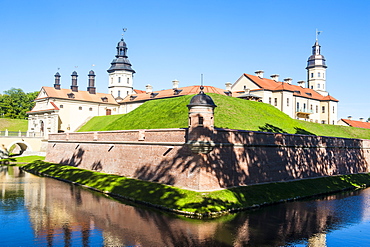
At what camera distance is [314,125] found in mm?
49938

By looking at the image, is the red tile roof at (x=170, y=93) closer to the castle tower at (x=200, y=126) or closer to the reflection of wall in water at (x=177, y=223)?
the castle tower at (x=200, y=126)

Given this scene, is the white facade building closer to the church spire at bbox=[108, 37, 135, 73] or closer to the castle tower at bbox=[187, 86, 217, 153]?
the church spire at bbox=[108, 37, 135, 73]

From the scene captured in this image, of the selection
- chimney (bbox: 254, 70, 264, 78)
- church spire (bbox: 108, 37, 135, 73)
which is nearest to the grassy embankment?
chimney (bbox: 254, 70, 264, 78)

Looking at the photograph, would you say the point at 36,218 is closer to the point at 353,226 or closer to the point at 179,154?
the point at 179,154

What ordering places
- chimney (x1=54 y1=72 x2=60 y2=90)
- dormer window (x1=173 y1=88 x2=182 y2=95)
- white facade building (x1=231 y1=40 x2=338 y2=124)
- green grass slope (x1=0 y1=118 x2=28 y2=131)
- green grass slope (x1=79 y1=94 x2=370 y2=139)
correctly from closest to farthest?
green grass slope (x1=79 y1=94 x2=370 y2=139) → white facade building (x1=231 y1=40 x2=338 y2=124) → dormer window (x1=173 y1=88 x2=182 y2=95) → chimney (x1=54 y1=72 x2=60 y2=90) → green grass slope (x1=0 y1=118 x2=28 y2=131)

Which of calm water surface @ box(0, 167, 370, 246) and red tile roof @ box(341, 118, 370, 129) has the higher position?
red tile roof @ box(341, 118, 370, 129)

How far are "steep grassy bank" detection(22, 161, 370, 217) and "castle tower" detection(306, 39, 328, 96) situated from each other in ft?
147

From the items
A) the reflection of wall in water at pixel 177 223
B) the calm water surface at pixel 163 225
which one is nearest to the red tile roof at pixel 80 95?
the calm water surface at pixel 163 225

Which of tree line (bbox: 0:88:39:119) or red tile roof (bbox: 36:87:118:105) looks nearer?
red tile roof (bbox: 36:87:118:105)

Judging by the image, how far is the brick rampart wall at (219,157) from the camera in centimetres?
2286

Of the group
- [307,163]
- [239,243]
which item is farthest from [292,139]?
[239,243]

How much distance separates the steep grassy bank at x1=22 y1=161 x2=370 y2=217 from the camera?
67.0ft

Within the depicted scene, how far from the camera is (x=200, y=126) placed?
22203mm

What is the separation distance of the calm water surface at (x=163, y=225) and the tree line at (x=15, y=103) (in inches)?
2708
